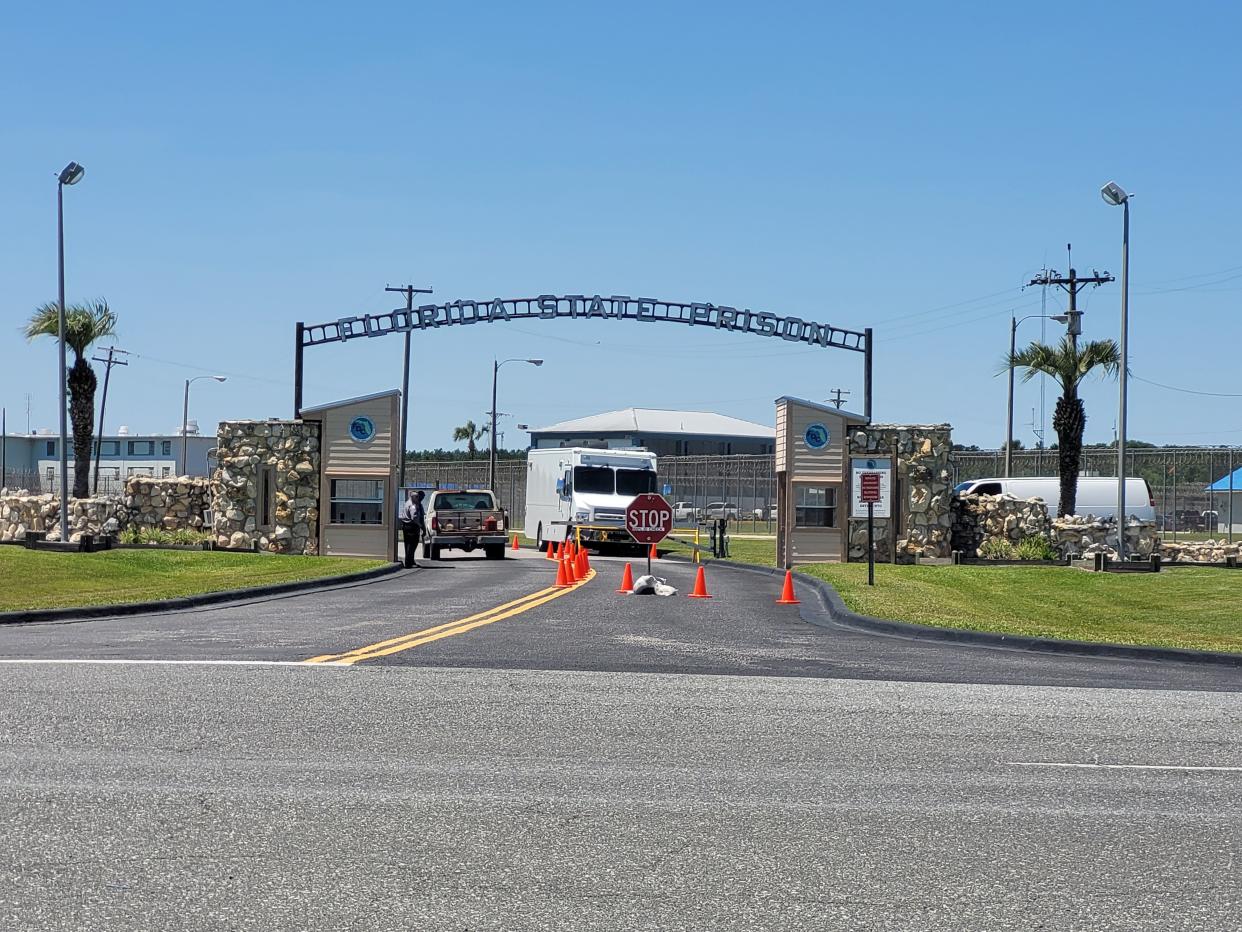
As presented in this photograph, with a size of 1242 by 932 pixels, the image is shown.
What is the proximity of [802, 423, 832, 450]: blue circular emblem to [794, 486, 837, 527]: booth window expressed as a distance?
100 centimetres

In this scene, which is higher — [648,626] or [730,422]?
[730,422]

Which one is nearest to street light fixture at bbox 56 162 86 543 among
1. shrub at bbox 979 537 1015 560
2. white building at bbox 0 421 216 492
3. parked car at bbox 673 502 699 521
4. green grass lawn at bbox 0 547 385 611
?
green grass lawn at bbox 0 547 385 611

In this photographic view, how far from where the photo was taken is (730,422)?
431 ft

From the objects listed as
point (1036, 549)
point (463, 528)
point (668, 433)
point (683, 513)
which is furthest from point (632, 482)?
point (668, 433)

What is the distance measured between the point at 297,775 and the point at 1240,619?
18.9 meters

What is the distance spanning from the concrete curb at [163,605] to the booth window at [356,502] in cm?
816

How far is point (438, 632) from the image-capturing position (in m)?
17.4

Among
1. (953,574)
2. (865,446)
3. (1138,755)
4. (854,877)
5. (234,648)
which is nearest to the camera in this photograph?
(854,877)

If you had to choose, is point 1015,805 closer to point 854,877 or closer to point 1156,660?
point 854,877

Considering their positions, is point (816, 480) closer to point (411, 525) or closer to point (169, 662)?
point (411, 525)

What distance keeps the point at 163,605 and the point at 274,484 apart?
1652 centimetres

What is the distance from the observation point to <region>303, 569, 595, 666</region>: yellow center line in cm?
1420

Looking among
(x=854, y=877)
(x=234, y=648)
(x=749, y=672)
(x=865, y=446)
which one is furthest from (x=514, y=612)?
(x=865, y=446)

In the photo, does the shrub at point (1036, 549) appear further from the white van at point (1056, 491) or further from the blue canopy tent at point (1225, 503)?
the blue canopy tent at point (1225, 503)
